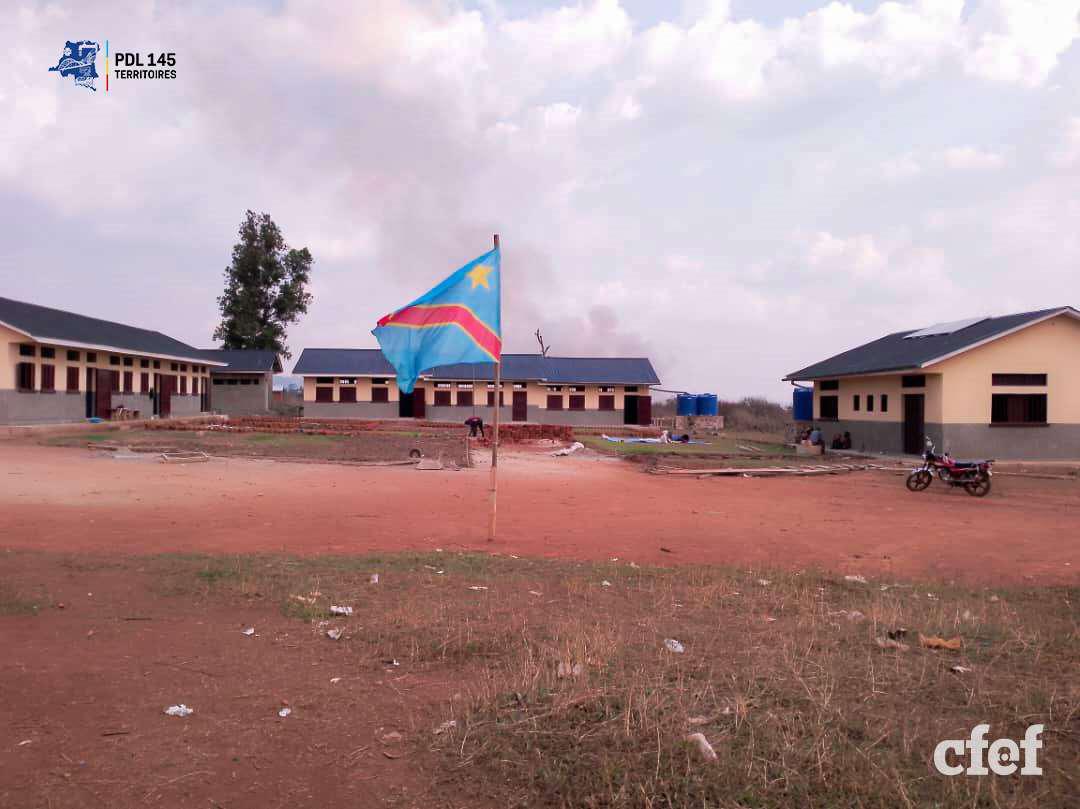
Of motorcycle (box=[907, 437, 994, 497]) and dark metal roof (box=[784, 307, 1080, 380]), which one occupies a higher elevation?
dark metal roof (box=[784, 307, 1080, 380])

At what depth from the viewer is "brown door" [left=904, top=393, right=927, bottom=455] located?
2569cm

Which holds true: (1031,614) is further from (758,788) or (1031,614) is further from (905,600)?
(758,788)

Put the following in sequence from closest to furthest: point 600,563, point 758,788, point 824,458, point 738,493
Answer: point 758,788
point 600,563
point 738,493
point 824,458

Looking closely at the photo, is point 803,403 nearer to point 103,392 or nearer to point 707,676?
point 103,392

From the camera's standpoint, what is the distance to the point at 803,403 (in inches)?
1394

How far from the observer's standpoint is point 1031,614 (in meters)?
6.39

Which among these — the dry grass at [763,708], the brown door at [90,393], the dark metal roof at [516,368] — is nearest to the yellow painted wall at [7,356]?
the brown door at [90,393]

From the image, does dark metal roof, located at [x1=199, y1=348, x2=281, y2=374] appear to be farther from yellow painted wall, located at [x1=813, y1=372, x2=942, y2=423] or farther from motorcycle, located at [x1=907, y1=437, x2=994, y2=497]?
motorcycle, located at [x1=907, y1=437, x2=994, y2=497]

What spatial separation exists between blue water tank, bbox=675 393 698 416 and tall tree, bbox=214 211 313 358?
1228 inches

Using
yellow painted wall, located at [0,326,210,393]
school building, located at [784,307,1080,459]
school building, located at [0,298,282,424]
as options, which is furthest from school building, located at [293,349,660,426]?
school building, located at [784,307,1080,459]

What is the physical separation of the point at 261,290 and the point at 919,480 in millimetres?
52382

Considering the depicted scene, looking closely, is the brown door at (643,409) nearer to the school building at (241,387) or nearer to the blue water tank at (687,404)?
the blue water tank at (687,404)

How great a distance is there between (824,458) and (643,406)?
2045 cm

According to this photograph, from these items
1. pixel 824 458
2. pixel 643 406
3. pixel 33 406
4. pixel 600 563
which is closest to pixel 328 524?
pixel 600 563
